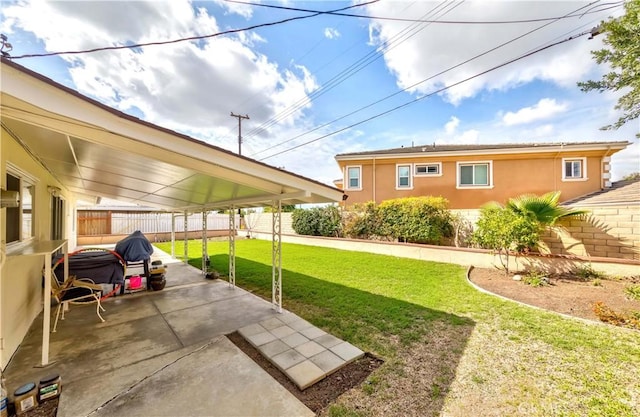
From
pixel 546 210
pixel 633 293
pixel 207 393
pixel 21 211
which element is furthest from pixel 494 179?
pixel 21 211

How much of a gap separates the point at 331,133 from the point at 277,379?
1474 centimetres

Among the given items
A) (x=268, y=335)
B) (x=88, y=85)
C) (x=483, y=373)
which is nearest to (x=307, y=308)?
(x=268, y=335)

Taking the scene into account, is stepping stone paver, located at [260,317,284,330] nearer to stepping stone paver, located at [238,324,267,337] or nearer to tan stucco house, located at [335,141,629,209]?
stepping stone paver, located at [238,324,267,337]

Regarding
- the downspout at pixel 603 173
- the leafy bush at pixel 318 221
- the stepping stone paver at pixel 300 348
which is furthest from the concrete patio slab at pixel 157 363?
the downspout at pixel 603 173

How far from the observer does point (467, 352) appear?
149 inches

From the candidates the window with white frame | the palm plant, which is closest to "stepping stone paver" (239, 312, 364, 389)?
the palm plant

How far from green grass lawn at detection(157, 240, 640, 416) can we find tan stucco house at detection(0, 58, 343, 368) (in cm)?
261

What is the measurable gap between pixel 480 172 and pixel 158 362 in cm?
1706

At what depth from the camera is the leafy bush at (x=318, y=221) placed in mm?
15688

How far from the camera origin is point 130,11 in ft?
18.6

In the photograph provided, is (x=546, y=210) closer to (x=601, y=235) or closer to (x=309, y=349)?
(x=601, y=235)

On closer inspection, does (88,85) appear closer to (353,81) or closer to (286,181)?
(286,181)

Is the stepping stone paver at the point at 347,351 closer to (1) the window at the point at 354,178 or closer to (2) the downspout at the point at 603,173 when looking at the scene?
(1) the window at the point at 354,178

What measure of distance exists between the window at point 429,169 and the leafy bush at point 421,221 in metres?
4.26
